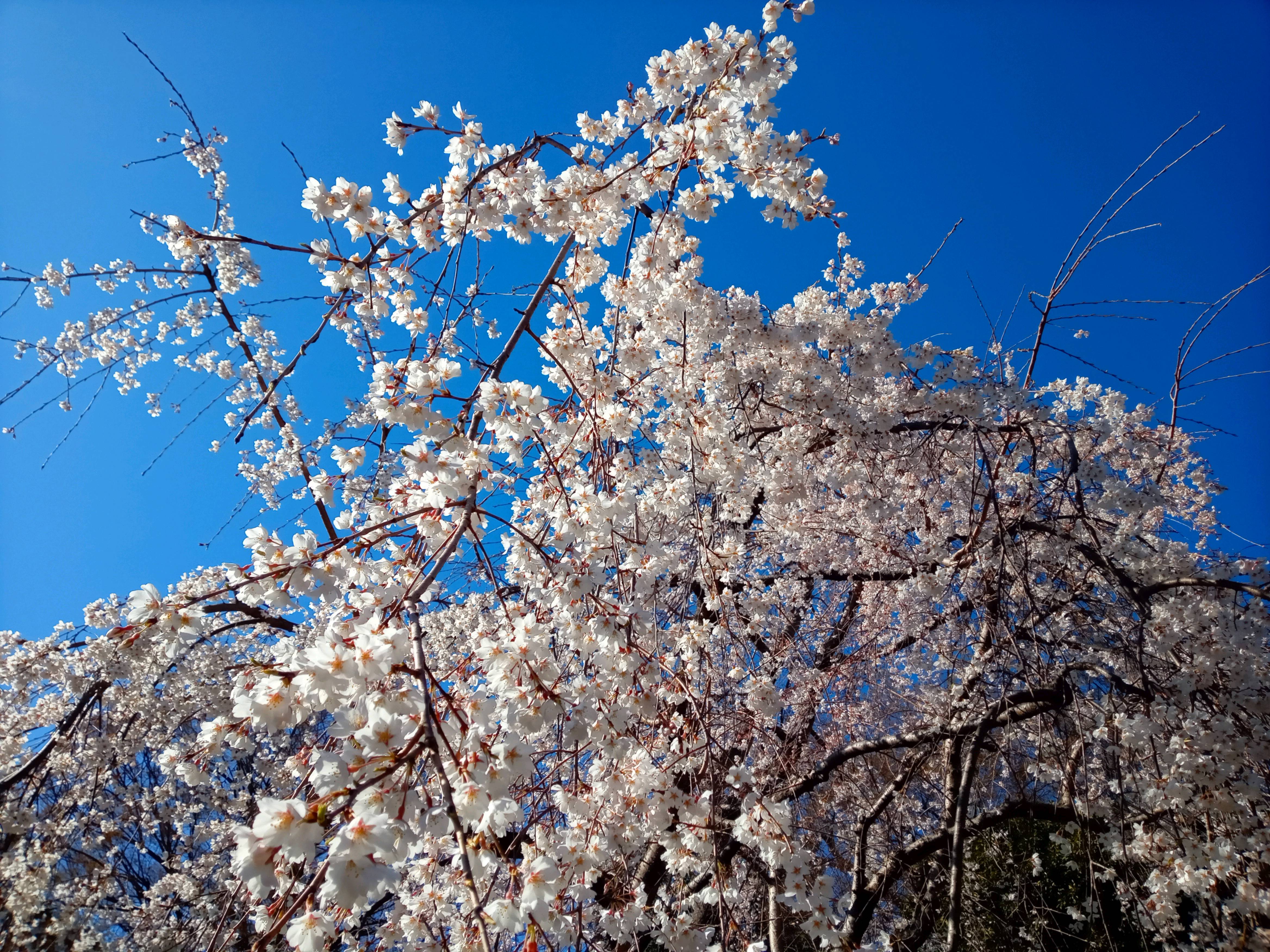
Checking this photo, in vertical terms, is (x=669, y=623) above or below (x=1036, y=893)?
above

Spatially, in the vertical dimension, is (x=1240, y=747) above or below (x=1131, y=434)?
below

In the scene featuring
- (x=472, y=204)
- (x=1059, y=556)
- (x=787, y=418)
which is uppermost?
(x=787, y=418)

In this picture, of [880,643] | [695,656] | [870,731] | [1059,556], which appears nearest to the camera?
[695,656]

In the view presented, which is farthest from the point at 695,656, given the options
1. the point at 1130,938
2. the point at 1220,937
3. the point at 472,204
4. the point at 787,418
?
the point at 1130,938

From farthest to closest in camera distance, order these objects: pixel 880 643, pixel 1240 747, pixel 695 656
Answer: pixel 880 643
pixel 695 656
pixel 1240 747

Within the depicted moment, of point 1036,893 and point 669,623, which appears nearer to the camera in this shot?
point 669,623

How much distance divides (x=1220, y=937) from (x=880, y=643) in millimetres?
2547

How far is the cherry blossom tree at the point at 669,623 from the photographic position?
158cm

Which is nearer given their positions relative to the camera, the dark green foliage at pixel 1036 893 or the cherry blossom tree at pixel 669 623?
the cherry blossom tree at pixel 669 623

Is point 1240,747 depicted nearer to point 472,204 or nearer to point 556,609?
point 556,609

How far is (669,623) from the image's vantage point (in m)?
3.98

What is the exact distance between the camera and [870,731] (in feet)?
18.8

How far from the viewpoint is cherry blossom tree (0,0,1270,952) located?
158 centimetres

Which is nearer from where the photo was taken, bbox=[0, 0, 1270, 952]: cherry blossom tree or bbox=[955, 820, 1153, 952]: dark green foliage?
bbox=[0, 0, 1270, 952]: cherry blossom tree
